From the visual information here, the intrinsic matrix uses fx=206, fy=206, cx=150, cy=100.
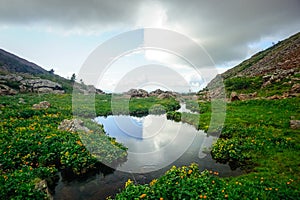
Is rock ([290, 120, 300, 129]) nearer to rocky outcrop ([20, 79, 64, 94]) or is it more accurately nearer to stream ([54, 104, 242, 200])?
stream ([54, 104, 242, 200])

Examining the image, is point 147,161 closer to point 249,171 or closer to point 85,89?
point 249,171

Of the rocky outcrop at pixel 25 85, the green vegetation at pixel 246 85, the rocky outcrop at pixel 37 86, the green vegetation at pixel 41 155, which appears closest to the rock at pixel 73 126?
the green vegetation at pixel 41 155

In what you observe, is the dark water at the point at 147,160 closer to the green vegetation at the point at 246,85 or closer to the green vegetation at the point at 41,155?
the green vegetation at the point at 41,155

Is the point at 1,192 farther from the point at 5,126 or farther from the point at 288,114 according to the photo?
the point at 288,114

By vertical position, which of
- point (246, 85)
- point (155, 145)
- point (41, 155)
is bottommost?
point (155, 145)

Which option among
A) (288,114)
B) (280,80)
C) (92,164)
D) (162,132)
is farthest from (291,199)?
(280,80)

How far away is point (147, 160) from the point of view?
465 inches

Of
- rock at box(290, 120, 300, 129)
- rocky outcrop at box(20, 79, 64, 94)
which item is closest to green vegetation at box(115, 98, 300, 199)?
rock at box(290, 120, 300, 129)

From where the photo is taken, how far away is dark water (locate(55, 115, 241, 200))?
875 centimetres

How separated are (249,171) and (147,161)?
206 inches

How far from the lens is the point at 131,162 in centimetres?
1143

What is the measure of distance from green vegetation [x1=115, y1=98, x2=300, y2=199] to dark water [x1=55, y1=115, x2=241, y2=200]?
0.95 meters

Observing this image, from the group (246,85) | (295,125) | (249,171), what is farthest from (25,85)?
(295,125)

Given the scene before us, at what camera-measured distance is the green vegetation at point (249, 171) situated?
6887 millimetres
